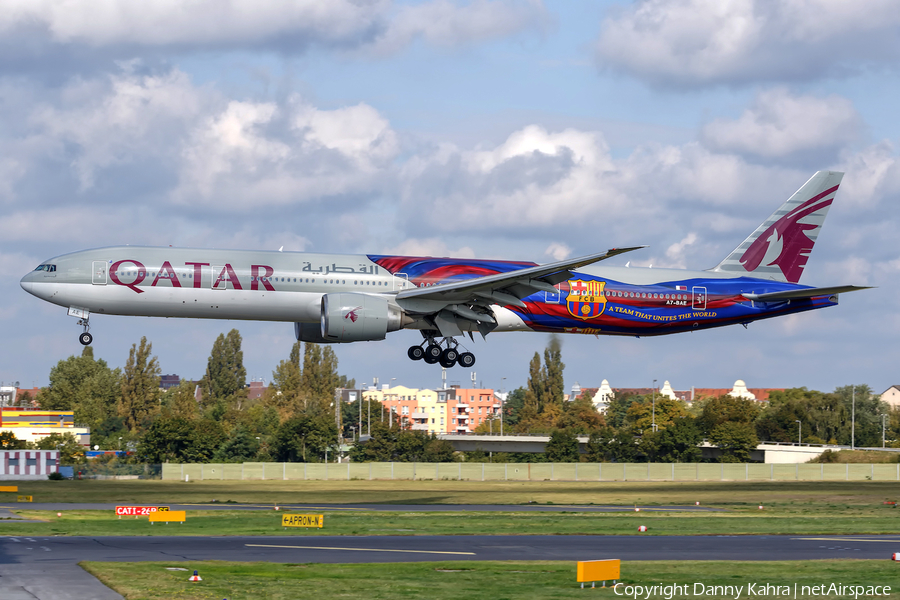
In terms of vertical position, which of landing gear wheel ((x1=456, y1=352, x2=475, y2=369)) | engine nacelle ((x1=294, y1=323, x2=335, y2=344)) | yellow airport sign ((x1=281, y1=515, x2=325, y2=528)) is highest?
engine nacelle ((x1=294, y1=323, x2=335, y2=344))

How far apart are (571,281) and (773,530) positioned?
14.7 metres

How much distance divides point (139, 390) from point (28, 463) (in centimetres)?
6819

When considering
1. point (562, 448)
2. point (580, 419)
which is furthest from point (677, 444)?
point (580, 419)

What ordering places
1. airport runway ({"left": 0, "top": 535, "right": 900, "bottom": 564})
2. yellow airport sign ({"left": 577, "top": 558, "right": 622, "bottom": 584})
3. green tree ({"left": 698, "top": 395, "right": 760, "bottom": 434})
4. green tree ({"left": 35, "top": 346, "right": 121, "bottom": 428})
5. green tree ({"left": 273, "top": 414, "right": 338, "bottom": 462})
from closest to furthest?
yellow airport sign ({"left": 577, "top": 558, "right": 622, "bottom": 584}), airport runway ({"left": 0, "top": 535, "right": 900, "bottom": 564}), green tree ({"left": 273, "top": 414, "right": 338, "bottom": 462}), green tree ({"left": 698, "top": 395, "right": 760, "bottom": 434}), green tree ({"left": 35, "top": 346, "right": 121, "bottom": 428})

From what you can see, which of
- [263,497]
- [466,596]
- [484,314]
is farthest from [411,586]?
[263,497]

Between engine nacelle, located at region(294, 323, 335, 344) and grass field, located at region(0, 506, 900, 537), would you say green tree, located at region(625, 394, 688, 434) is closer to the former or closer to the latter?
grass field, located at region(0, 506, 900, 537)

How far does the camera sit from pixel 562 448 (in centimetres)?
11350

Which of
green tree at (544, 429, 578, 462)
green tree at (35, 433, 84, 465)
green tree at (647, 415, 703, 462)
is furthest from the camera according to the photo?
green tree at (544, 429, 578, 462)

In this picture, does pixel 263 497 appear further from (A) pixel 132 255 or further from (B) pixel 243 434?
(B) pixel 243 434

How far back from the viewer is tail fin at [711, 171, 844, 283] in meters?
54.3

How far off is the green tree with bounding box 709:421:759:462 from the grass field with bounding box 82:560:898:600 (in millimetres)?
77475

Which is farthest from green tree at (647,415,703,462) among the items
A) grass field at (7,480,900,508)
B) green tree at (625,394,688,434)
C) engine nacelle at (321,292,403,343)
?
engine nacelle at (321,292,403,343)

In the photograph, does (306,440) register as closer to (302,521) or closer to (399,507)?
(399,507)

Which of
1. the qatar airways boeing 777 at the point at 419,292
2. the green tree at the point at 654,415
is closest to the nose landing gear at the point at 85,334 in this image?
the qatar airways boeing 777 at the point at 419,292
